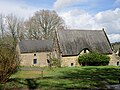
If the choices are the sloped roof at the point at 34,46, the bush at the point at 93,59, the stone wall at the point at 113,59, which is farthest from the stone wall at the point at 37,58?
the stone wall at the point at 113,59

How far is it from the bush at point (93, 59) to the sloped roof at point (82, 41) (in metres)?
1.60

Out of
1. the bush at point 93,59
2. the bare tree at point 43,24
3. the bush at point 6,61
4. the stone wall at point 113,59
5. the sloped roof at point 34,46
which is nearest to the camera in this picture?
the bush at point 6,61

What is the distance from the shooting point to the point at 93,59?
45250 millimetres

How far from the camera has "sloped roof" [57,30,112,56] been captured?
4659 cm

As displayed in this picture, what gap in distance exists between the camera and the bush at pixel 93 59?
4538cm

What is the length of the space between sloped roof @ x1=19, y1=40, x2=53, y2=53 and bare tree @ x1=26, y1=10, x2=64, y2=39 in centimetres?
641

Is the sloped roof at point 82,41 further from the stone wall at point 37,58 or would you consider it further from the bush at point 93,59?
the stone wall at point 37,58

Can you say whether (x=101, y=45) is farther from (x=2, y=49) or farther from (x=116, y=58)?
(x=2, y=49)

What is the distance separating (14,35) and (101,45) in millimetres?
27327

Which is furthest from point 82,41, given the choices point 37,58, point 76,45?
point 37,58

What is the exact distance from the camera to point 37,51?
60219 mm

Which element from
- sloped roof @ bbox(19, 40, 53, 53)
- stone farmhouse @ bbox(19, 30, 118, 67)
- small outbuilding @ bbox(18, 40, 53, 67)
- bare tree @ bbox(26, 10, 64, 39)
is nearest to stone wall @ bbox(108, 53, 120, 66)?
stone farmhouse @ bbox(19, 30, 118, 67)

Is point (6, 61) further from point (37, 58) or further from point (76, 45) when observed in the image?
point (37, 58)

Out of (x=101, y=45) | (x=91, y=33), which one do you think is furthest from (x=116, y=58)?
(x=91, y=33)
